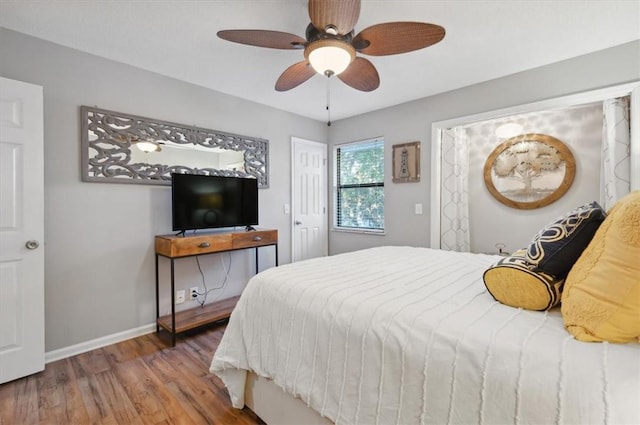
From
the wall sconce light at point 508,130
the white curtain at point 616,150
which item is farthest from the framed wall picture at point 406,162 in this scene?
the white curtain at point 616,150

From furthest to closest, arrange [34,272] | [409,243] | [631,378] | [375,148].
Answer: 1. [375,148]
2. [409,243]
3. [34,272]
4. [631,378]

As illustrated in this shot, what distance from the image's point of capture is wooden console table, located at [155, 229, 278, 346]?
2557 millimetres

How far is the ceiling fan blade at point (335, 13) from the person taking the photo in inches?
58.8

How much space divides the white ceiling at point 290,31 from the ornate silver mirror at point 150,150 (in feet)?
1.79

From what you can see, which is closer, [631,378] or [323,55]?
[631,378]

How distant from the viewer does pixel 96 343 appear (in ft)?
8.24

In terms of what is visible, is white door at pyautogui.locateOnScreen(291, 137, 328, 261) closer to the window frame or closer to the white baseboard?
the window frame

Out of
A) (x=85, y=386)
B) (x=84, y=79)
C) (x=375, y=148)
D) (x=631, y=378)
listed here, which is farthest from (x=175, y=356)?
(x=375, y=148)

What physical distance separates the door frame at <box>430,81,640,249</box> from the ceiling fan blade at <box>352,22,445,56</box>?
1.64m

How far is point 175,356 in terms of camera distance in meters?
2.38

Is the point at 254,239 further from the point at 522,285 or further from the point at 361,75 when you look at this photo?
the point at 522,285

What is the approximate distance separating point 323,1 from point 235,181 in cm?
212

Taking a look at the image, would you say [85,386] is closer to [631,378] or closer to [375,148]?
[631,378]

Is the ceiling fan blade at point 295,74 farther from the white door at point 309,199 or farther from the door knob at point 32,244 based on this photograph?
the door knob at point 32,244
